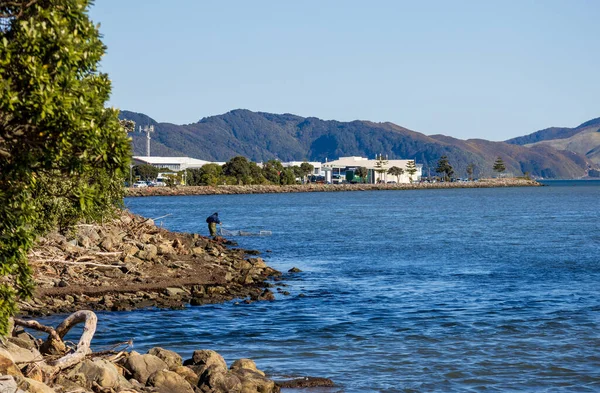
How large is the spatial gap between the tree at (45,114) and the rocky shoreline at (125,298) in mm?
2470

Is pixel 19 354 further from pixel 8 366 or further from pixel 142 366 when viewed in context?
pixel 142 366

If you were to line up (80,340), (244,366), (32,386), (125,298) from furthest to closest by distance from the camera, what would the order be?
1. (125,298)
2. (244,366)
3. (80,340)
4. (32,386)

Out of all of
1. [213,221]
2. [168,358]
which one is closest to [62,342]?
[168,358]

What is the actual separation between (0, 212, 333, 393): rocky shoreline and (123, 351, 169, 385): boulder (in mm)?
19

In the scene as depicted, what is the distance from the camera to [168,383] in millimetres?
14836

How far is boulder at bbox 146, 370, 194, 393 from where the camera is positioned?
14.7 m

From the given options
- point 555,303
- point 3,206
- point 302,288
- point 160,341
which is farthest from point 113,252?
point 3,206

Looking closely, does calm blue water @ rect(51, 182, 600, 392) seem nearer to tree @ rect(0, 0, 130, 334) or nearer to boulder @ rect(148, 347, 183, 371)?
boulder @ rect(148, 347, 183, 371)

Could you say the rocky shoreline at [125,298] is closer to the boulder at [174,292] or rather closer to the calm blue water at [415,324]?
the boulder at [174,292]

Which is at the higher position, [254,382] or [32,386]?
[32,386]

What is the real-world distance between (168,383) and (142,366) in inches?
30.0

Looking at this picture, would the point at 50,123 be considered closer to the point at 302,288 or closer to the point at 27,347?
the point at 27,347

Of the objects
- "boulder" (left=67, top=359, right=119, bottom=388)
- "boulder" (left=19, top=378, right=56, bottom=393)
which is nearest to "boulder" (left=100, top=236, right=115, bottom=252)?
"boulder" (left=67, top=359, right=119, bottom=388)

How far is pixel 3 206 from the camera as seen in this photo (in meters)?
10.3
